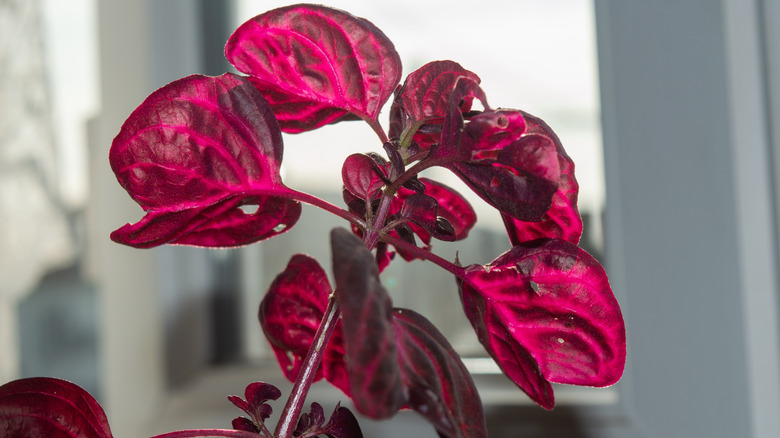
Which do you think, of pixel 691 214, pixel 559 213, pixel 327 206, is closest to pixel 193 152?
pixel 327 206

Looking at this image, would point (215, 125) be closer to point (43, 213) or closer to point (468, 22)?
point (468, 22)

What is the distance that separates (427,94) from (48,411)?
0.24 metres

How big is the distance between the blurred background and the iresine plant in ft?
1.03

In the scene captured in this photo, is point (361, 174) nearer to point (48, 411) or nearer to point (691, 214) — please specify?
point (48, 411)

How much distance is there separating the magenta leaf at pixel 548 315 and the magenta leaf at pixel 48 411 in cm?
20

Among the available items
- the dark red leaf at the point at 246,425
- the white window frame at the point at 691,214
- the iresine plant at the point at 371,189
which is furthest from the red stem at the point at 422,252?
the white window frame at the point at 691,214

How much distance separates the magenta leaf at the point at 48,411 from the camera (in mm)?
268

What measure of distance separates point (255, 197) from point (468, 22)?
0.53 meters

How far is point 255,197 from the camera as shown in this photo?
0.32 m

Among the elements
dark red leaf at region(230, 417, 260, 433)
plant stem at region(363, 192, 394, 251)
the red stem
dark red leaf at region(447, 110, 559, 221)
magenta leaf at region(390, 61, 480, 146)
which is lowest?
dark red leaf at region(230, 417, 260, 433)

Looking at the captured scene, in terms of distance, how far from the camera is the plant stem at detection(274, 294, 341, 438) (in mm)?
264

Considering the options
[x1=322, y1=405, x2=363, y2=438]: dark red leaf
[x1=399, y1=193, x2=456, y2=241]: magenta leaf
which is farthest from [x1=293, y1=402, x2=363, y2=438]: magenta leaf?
[x1=399, y1=193, x2=456, y2=241]: magenta leaf

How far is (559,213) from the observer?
289mm

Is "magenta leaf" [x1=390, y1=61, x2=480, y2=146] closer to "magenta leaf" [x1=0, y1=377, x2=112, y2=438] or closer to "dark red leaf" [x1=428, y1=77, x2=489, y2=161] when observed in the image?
"dark red leaf" [x1=428, y1=77, x2=489, y2=161]
